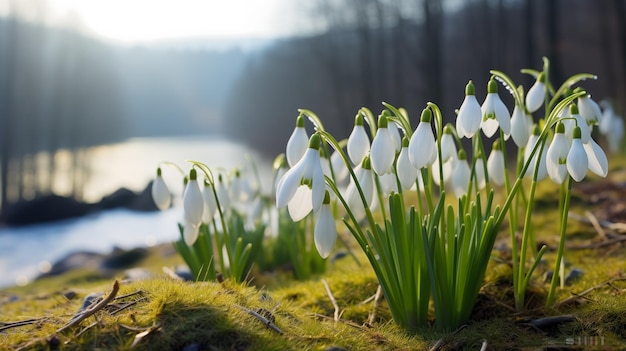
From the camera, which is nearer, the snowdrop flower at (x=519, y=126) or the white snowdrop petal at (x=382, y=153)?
the white snowdrop petal at (x=382, y=153)

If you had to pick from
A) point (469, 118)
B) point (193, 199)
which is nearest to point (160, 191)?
point (193, 199)

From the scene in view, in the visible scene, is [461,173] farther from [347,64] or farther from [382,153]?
[347,64]

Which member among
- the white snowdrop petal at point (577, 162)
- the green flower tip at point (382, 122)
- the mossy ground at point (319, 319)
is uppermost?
the green flower tip at point (382, 122)

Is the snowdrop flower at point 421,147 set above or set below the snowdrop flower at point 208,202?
above

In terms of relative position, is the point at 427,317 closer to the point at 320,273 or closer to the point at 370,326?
the point at 370,326

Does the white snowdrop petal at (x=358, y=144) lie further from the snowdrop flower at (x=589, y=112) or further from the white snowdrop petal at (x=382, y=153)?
the snowdrop flower at (x=589, y=112)

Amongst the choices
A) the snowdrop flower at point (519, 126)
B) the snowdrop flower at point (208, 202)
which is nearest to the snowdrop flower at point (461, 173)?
the snowdrop flower at point (519, 126)

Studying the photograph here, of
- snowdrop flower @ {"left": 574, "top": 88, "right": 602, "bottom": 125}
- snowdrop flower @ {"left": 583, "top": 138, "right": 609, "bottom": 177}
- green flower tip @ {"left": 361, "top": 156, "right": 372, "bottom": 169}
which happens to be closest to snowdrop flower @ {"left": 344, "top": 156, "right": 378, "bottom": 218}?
green flower tip @ {"left": 361, "top": 156, "right": 372, "bottom": 169}
